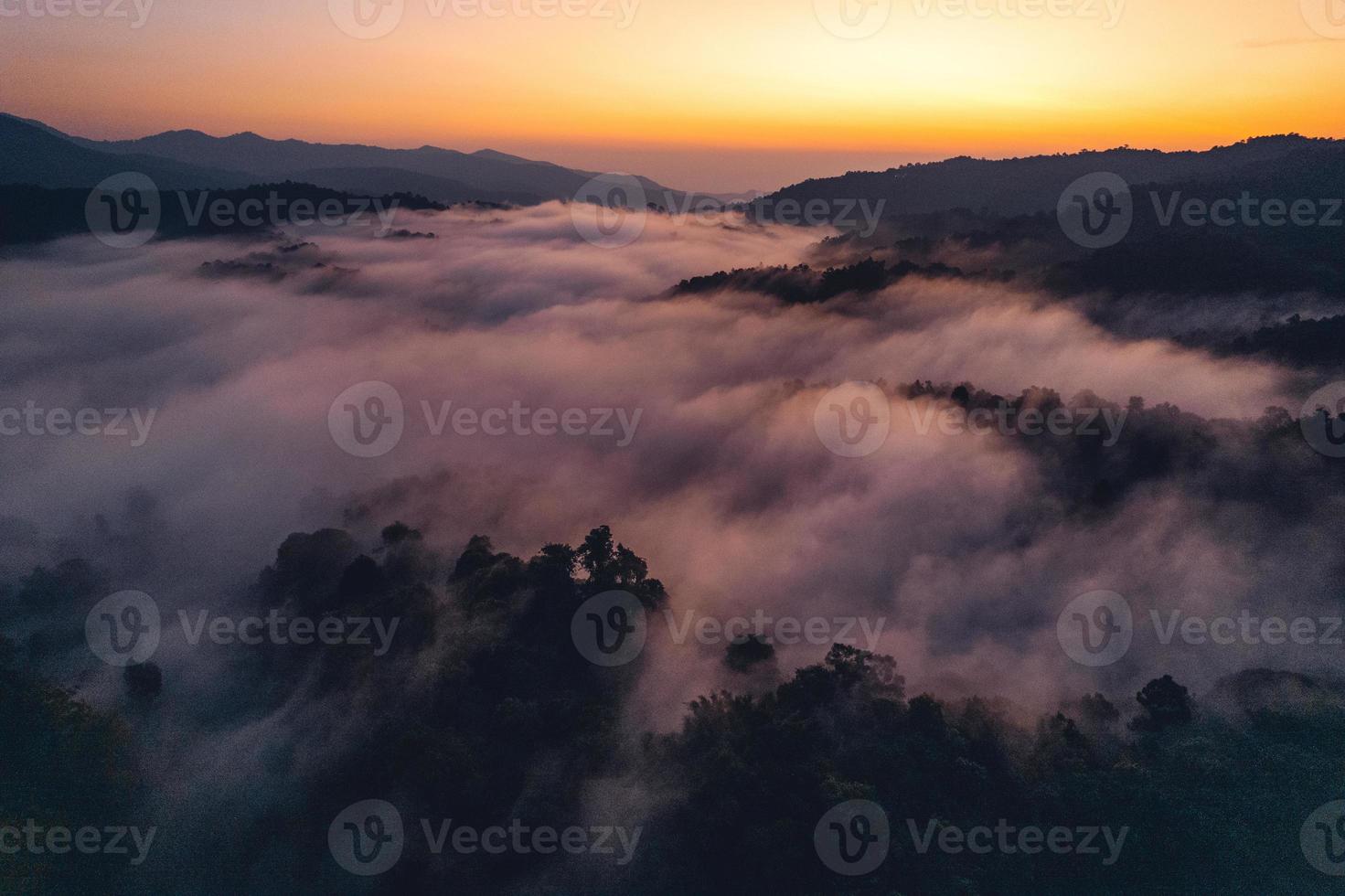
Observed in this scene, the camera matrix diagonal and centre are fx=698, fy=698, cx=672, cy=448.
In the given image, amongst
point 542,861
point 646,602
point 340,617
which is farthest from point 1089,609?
point 340,617

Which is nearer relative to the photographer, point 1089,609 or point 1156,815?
point 1156,815

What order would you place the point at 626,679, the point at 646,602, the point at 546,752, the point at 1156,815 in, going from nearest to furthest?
the point at 1156,815 → the point at 546,752 → the point at 626,679 → the point at 646,602

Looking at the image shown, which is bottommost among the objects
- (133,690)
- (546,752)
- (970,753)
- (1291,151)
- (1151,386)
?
(133,690)

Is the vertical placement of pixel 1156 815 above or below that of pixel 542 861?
above

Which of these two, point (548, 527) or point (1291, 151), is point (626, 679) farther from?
point (1291, 151)

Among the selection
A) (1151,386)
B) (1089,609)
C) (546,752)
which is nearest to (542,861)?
(546,752)

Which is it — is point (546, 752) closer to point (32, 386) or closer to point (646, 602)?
point (646, 602)

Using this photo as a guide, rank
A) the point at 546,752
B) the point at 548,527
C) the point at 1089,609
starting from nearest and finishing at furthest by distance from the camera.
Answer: the point at 546,752
the point at 1089,609
the point at 548,527

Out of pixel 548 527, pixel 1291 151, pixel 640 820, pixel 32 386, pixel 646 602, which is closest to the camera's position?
pixel 640 820

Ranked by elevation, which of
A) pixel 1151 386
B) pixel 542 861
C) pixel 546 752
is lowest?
pixel 542 861
